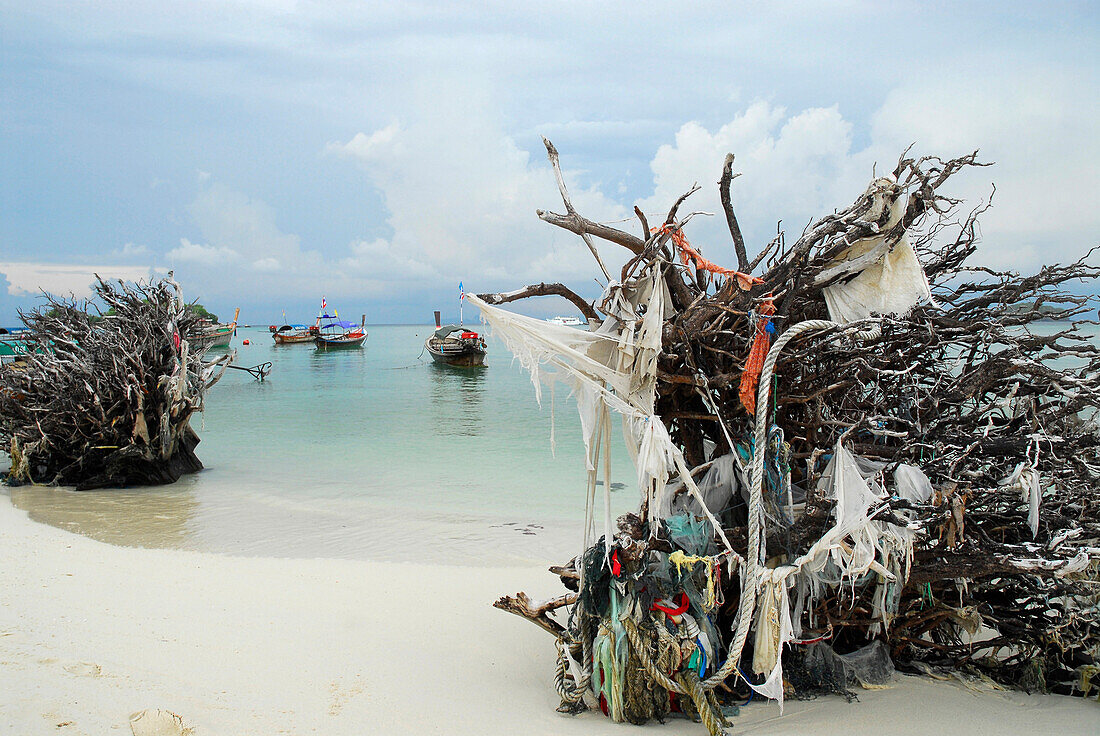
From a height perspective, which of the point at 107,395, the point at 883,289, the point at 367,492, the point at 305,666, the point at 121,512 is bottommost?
the point at 367,492

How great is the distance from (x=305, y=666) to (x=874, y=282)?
4194 mm

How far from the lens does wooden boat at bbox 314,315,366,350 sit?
67.4 metres

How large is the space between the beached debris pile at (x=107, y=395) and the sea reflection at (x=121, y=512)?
389 mm

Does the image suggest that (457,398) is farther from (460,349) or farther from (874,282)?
(874,282)

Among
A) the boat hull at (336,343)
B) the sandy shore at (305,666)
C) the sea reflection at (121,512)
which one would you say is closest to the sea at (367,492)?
the sea reflection at (121,512)

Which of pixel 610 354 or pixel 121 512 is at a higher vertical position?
pixel 610 354

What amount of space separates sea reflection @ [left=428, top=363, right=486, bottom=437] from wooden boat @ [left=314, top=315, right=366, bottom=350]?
2362 centimetres

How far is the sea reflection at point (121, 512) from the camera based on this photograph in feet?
30.0

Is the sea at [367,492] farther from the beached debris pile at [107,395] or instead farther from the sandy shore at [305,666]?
the sandy shore at [305,666]

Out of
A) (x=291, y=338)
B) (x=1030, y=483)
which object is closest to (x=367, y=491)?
(x=1030, y=483)

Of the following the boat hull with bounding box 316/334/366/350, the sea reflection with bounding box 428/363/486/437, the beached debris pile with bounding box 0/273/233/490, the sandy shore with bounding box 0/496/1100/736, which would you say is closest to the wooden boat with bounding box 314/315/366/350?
the boat hull with bounding box 316/334/366/350

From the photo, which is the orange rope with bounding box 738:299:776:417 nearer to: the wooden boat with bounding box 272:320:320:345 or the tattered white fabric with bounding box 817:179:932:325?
the tattered white fabric with bounding box 817:179:932:325

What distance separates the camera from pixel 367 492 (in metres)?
13.0

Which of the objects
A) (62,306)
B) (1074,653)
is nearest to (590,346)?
(1074,653)
